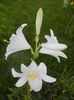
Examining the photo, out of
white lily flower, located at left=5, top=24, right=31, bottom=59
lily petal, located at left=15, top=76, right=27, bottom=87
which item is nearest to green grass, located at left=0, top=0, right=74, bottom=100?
lily petal, located at left=15, top=76, right=27, bottom=87

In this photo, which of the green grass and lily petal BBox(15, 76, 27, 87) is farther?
the green grass

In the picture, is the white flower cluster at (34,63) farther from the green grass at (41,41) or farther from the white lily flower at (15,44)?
the green grass at (41,41)

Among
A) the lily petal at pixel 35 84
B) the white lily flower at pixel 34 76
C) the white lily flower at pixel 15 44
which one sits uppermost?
the white lily flower at pixel 15 44

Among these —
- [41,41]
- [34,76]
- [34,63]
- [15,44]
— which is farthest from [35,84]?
[41,41]

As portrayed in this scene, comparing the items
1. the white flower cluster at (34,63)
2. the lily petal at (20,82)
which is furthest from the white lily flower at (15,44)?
the lily petal at (20,82)

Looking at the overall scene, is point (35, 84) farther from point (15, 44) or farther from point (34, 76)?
point (15, 44)

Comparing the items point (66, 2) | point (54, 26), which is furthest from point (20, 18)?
point (66, 2)

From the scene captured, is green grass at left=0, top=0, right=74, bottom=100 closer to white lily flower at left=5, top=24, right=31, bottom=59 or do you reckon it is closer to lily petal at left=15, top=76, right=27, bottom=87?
lily petal at left=15, top=76, right=27, bottom=87
